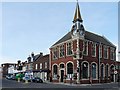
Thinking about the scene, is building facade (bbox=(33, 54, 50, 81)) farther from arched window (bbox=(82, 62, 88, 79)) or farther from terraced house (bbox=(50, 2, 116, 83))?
arched window (bbox=(82, 62, 88, 79))

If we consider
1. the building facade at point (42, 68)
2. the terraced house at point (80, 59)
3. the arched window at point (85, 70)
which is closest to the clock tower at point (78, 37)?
the terraced house at point (80, 59)

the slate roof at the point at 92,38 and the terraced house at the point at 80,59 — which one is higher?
the slate roof at the point at 92,38

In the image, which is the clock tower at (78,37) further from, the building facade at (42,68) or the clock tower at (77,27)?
the building facade at (42,68)

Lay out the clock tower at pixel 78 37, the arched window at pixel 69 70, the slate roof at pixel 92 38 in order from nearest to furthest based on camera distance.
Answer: the clock tower at pixel 78 37 < the arched window at pixel 69 70 < the slate roof at pixel 92 38

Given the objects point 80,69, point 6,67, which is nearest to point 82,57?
point 80,69

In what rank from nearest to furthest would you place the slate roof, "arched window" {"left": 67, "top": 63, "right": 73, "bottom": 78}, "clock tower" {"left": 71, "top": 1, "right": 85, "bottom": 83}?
"clock tower" {"left": 71, "top": 1, "right": 85, "bottom": 83} → "arched window" {"left": 67, "top": 63, "right": 73, "bottom": 78} → the slate roof

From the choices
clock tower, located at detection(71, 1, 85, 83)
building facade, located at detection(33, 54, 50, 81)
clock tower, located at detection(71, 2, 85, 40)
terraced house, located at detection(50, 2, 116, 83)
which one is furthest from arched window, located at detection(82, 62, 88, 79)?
building facade, located at detection(33, 54, 50, 81)

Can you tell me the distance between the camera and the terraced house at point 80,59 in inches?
1870

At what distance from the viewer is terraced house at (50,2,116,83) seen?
4750cm

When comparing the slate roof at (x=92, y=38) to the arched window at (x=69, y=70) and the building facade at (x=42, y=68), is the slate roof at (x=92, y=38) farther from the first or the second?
the building facade at (x=42, y=68)

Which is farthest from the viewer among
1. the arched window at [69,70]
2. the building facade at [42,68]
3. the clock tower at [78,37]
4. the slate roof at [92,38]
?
the building facade at [42,68]

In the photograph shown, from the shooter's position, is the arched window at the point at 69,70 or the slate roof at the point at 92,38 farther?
the slate roof at the point at 92,38

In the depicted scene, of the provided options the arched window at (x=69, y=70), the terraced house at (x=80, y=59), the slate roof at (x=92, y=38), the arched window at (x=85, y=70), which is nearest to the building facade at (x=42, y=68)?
the terraced house at (x=80, y=59)

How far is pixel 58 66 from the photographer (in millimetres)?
53156
